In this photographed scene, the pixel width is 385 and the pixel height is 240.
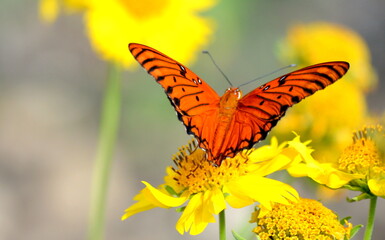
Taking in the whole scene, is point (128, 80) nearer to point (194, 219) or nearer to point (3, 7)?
point (3, 7)

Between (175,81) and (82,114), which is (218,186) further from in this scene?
(82,114)

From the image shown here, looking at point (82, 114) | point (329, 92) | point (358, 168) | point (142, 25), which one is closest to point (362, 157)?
point (358, 168)

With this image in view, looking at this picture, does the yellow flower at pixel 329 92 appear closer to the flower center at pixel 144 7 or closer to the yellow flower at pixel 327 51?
the yellow flower at pixel 327 51

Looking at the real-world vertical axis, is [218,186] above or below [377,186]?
above

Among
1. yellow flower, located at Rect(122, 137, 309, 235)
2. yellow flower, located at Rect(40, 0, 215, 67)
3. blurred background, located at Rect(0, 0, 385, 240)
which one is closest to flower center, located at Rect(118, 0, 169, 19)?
yellow flower, located at Rect(40, 0, 215, 67)

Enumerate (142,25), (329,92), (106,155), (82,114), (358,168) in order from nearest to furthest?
(358,168) → (106,155) → (329,92) → (142,25) → (82,114)

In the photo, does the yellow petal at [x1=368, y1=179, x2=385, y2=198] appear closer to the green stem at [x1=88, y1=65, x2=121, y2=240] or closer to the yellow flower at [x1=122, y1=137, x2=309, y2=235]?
the yellow flower at [x1=122, y1=137, x2=309, y2=235]

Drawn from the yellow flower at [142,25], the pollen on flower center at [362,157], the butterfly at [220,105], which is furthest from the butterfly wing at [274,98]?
the yellow flower at [142,25]
